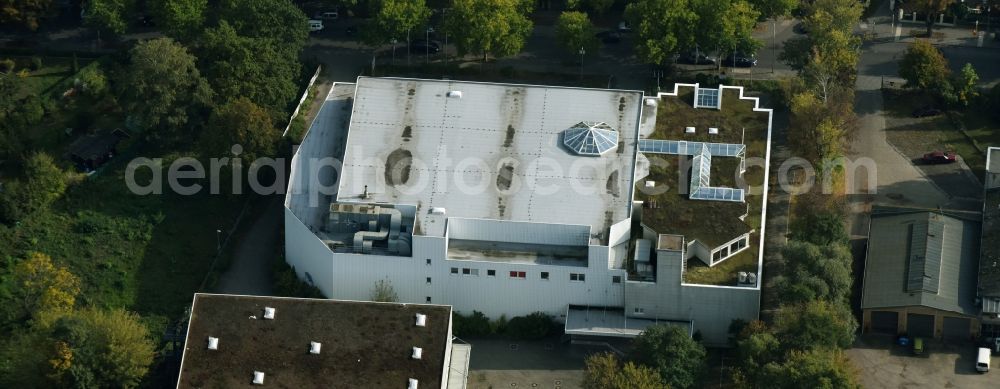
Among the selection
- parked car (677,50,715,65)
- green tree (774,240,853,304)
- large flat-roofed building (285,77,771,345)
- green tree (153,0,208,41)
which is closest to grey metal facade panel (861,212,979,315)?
green tree (774,240,853,304)

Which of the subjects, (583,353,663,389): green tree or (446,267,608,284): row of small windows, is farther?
(446,267,608,284): row of small windows

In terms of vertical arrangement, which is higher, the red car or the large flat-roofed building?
the red car

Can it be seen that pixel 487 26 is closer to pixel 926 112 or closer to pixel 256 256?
pixel 256 256

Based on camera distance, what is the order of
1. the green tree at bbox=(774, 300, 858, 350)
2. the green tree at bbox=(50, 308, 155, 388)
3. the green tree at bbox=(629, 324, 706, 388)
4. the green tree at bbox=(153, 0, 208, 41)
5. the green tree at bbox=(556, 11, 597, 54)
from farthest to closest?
the green tree at bbox=(153, 0, 208, 41) < the green tree at bbox=(556, 11, 597, 54) < the green tree at bbox=(774, 300, 858, 350) < the green tree at bbox=(629, 324, 706, 388) < the green tree at bbox=(50, 308, 155, 388)

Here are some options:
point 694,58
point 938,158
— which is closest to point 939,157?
point 938,158

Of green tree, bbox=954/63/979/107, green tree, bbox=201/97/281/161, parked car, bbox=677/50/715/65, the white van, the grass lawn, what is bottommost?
the white van

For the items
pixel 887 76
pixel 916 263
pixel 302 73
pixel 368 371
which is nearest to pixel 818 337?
pixel 916 263

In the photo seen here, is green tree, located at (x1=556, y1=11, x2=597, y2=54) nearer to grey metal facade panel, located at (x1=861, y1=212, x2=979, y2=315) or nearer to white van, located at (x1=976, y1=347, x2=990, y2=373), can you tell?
grey metal facade panel, located at (x1=861, y1=212, x2=979, y2=315)
